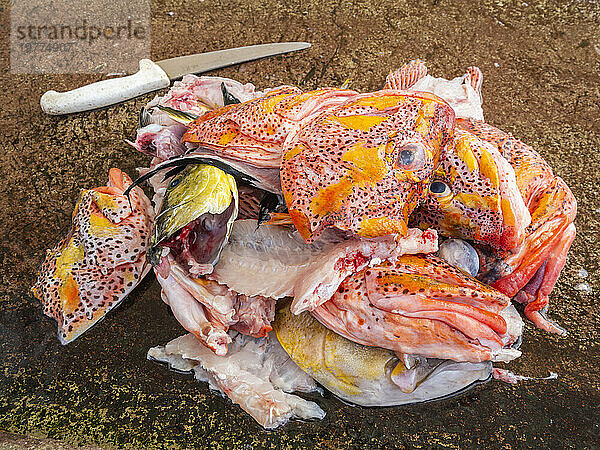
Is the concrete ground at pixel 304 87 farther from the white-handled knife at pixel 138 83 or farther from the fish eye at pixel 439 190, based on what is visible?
the fish eye at pixel 439 190

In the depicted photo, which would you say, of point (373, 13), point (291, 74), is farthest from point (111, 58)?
point (373, 13)

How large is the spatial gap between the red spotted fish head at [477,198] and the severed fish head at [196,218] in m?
0.37

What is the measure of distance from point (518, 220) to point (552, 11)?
1.13m

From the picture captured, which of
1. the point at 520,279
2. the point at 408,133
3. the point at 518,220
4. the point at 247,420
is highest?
the point at 408,133

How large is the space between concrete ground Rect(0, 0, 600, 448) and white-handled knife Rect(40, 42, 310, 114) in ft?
0.10

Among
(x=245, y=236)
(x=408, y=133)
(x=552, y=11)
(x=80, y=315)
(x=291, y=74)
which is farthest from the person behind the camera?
(x=552, y=11)

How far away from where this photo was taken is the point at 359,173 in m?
1.03

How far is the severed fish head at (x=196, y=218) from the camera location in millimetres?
1054

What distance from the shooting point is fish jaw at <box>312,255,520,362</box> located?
104 cm

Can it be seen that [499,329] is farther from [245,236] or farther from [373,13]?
[373,13]

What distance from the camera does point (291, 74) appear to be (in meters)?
1.79

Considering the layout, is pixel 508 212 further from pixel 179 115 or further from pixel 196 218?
pixel 179 115

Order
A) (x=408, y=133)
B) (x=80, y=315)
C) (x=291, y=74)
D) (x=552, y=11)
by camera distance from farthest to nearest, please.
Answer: (x=552, y=11) → (x=291, y=74) → (x=80, y=315) → (x=408, y=133)

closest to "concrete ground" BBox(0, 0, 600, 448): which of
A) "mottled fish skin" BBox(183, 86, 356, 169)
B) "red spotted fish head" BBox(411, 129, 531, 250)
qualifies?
"red spotted fish head" BBox(411, 129, 531, 250)
